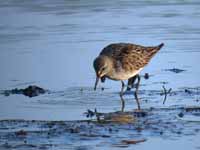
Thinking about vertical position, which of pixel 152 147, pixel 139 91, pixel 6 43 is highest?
pixel 6 43

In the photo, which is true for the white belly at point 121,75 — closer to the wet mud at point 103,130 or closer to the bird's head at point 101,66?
the bird's head at point 101,66

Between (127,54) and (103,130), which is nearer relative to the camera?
(103,130)

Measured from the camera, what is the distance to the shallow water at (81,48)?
12531 millimetres

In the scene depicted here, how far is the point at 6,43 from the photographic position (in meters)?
17.2

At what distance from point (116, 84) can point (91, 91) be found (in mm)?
1021

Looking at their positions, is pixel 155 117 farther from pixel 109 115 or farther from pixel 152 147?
pixel 152 147

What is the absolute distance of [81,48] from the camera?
16.4m

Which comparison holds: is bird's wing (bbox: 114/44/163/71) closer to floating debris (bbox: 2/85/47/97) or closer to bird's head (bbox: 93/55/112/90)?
bird's head (bbox: 93/55/112/90)

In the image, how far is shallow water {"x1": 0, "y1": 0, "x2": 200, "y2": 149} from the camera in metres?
12.5

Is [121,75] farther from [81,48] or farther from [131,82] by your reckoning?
[81,48]

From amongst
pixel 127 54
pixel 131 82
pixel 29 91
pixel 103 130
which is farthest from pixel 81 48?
pixel 103 130

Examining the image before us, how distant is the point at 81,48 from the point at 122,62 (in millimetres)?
2769

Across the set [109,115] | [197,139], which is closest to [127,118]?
[109,115]

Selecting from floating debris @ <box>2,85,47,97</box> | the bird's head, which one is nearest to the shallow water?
floating debris @ <box>2,85,47,97</box>
